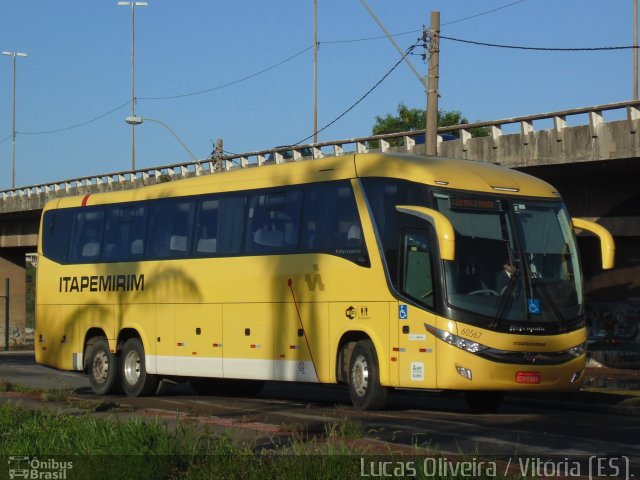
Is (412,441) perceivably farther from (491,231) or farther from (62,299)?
(62,299)

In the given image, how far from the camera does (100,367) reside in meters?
24.2

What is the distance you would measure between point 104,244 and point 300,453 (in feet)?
49.8

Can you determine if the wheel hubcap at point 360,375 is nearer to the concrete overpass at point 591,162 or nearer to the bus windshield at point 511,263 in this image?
the bus windshield at point 511,263

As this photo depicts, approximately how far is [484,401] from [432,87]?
809cm

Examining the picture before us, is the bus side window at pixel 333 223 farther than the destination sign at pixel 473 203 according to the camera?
Yes

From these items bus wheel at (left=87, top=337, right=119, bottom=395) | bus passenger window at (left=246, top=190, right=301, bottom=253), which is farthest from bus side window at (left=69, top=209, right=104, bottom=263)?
bus passenger window at (left=246, top=190, right=301, bottom=253)

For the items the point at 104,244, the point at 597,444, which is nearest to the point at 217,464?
the point at 597,444

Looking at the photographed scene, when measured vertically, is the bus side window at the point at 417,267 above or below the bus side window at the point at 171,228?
below

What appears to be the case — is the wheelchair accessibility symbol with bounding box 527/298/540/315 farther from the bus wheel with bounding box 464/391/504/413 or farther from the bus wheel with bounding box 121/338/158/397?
the bus wheel with bounding box 121/338/158/397

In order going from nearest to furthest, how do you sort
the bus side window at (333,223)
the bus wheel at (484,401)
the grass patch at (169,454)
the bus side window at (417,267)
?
the grass patch at (169,454) < the bus side window at (417,267) < the bus side window at (333,223) < the bus wheel at (484,401)

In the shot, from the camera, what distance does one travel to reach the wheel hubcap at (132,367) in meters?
23.6

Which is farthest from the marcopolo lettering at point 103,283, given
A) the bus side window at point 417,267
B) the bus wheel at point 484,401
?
the bus wheel at point 484,401

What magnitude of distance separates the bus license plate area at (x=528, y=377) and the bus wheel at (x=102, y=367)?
951cm

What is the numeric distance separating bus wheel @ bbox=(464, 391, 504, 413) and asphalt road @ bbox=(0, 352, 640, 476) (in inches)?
6.8
